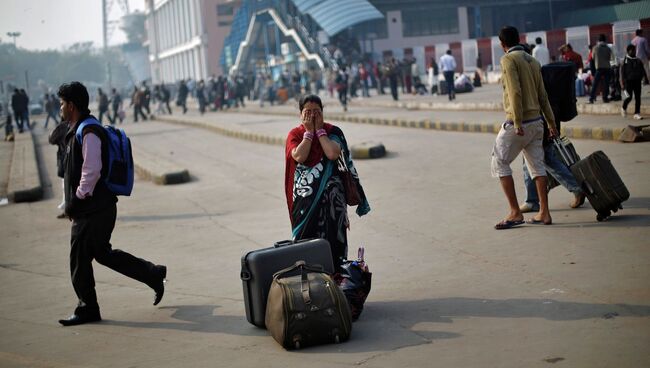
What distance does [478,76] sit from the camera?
1519 inches

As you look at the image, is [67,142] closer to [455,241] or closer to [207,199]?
[455,241]

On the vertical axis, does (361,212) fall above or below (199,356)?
above

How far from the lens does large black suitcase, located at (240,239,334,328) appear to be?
5906 millimetres

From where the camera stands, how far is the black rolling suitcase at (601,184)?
8.42 m

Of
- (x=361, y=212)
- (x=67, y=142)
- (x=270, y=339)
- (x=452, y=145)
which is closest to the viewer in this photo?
(x=270, y=339)

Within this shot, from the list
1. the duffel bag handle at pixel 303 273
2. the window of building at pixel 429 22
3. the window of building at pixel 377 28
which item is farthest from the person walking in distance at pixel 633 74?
the window of building at pixel 429 22

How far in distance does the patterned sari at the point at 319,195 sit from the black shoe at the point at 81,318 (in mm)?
1606

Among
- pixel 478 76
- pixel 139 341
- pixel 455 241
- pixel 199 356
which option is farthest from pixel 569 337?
pixel 478 76

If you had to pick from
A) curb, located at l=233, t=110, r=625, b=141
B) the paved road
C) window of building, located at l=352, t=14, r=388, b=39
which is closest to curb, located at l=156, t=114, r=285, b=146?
curb, located at l=233, t=110, r=625, b=141

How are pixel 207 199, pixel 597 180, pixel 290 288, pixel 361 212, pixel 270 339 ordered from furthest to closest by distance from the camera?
pixel 207 199 → pixel 597 180 → pixel 361 212 → pixel 270 339 → pixel 290 288

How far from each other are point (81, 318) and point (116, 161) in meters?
1.13

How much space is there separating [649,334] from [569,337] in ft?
1.35

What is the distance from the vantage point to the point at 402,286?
7.09 meters

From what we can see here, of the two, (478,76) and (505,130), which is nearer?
(505,130)
